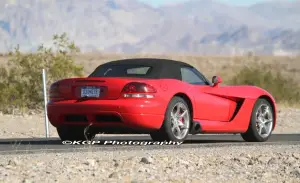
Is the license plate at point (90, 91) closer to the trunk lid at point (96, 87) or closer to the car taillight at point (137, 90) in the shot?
the trunk lid at point (96, 87)

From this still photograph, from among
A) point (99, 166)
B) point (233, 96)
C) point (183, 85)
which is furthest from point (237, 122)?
point (99, 166)

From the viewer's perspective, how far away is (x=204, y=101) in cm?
1242

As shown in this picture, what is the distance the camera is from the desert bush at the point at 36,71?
963 inches

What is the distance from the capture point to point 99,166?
807cm

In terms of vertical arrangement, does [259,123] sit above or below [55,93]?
below

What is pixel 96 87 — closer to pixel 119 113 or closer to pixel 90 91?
pixel 90 91

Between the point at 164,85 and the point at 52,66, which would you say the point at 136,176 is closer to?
the point at 164,85

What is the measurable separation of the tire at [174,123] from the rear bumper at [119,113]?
0.12m

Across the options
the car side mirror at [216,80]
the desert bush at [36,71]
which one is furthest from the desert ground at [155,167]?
the desert bush at [36,71]

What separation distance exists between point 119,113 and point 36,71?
13970 millimetres

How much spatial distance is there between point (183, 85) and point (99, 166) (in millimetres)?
4195

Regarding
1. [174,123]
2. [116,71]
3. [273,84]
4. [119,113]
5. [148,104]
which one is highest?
[116,71]

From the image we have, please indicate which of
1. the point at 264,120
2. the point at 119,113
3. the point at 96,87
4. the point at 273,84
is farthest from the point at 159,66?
the point at 273,84

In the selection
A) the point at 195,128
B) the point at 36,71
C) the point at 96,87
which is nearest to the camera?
the point at 96,87
